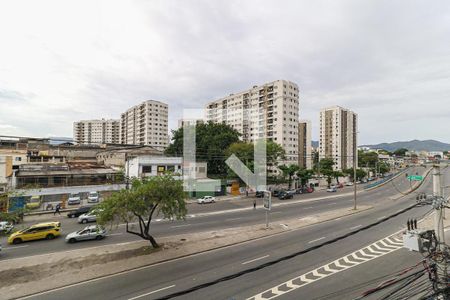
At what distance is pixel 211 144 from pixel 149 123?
56017 millimetres

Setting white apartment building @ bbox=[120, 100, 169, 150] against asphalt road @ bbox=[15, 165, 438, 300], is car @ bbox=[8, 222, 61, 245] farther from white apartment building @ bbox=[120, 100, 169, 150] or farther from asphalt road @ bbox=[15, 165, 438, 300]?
white apartment building @ bbox=[120, 100, 169, 150]

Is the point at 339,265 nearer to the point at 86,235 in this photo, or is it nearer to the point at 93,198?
the point at 86,235

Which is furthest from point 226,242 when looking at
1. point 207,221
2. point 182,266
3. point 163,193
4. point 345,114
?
point 345,114

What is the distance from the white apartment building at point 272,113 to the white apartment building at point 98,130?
82327 millimetres

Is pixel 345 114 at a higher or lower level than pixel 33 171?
higher

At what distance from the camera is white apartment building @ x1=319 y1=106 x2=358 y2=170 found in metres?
96.5

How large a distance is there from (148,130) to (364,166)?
85271 millimetres

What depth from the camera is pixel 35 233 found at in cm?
1855

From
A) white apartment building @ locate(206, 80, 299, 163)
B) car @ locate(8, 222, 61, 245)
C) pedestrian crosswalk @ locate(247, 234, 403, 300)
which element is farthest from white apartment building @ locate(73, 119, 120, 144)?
pedestrian crosswalk @ locate(247, 234, 403, 300)

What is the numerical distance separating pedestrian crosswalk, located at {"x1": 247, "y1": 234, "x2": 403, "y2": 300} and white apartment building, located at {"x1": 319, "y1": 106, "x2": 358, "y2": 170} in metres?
83.5

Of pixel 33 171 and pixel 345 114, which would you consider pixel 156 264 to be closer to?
pixel 33 171

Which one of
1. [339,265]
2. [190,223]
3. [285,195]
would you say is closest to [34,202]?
[190,223]

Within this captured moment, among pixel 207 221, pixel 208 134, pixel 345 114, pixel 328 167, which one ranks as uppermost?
pixel 345 114

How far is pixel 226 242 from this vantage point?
651 inches
